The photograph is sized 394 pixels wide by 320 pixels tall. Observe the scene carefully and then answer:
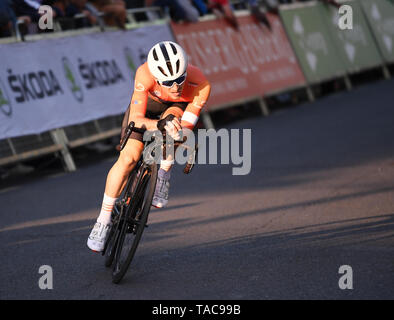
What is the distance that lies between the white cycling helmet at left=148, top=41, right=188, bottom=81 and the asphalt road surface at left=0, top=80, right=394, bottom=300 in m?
1.47

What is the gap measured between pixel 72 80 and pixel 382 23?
49.1 ft

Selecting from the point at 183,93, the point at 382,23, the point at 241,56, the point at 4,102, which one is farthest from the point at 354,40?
the point at 183,93

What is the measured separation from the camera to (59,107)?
12.5 m

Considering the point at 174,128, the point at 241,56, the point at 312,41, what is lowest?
the point at 174,128

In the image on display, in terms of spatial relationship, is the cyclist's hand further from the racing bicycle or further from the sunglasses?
the sunglasses

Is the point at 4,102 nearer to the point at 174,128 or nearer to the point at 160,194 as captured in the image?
the point at 160,194

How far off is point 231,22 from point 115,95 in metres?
5.49

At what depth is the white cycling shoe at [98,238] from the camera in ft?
19.2

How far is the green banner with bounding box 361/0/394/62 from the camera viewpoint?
24703 millimetres

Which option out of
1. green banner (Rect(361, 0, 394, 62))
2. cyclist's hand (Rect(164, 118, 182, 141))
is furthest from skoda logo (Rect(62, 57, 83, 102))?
green banner (Rect(361, 0, 394, 62))

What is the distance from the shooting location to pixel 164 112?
20.8 feet

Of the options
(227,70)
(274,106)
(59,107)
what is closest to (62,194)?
(59,107)

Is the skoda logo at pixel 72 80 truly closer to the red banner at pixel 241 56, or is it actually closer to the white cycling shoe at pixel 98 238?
the red banner at pixel 241 56

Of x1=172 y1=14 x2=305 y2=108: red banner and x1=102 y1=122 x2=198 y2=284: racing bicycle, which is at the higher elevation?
x1=172 y1=14 x2=305 y2=108: red banner
